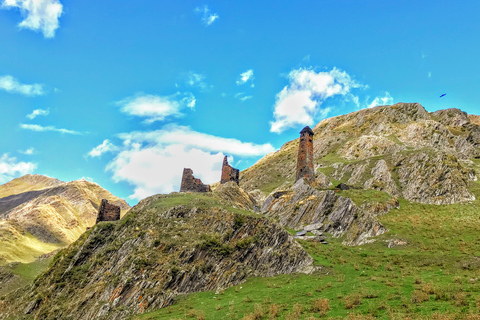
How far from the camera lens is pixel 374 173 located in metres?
74.6

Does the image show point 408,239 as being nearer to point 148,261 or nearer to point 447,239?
point 447,239

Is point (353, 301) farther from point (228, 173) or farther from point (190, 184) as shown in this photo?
point (228, 173)

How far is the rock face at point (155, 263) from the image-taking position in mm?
30672

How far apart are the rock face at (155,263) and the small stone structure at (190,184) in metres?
24.9

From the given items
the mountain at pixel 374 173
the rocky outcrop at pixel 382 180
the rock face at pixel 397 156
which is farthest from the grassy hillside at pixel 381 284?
the rocky outcrop at pixel 382 180

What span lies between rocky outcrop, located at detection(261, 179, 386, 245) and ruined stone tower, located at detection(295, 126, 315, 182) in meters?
3.81

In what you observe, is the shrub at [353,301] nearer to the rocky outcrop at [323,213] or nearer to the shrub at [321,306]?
the shrub at [321,306]

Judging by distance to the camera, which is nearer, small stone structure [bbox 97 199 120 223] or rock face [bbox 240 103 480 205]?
small stone structure [bbox 97 199 120 223]

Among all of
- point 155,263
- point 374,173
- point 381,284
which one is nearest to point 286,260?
point 381,284

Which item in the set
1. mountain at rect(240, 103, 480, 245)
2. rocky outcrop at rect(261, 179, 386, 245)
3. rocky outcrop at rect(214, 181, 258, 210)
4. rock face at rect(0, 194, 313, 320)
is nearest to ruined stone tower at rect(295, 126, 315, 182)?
mountain at rect(240, 103, 480, 245)

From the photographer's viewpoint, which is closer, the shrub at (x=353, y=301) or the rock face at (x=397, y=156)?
the shrub at (x=353, y=301)

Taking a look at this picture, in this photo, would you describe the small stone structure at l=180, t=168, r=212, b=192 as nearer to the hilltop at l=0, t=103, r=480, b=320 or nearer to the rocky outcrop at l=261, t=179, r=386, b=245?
the hilltop at l=0, t=103, r=480, b=320

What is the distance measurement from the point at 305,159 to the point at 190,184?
96.7ft

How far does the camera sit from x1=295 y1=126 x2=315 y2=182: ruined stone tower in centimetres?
7294
